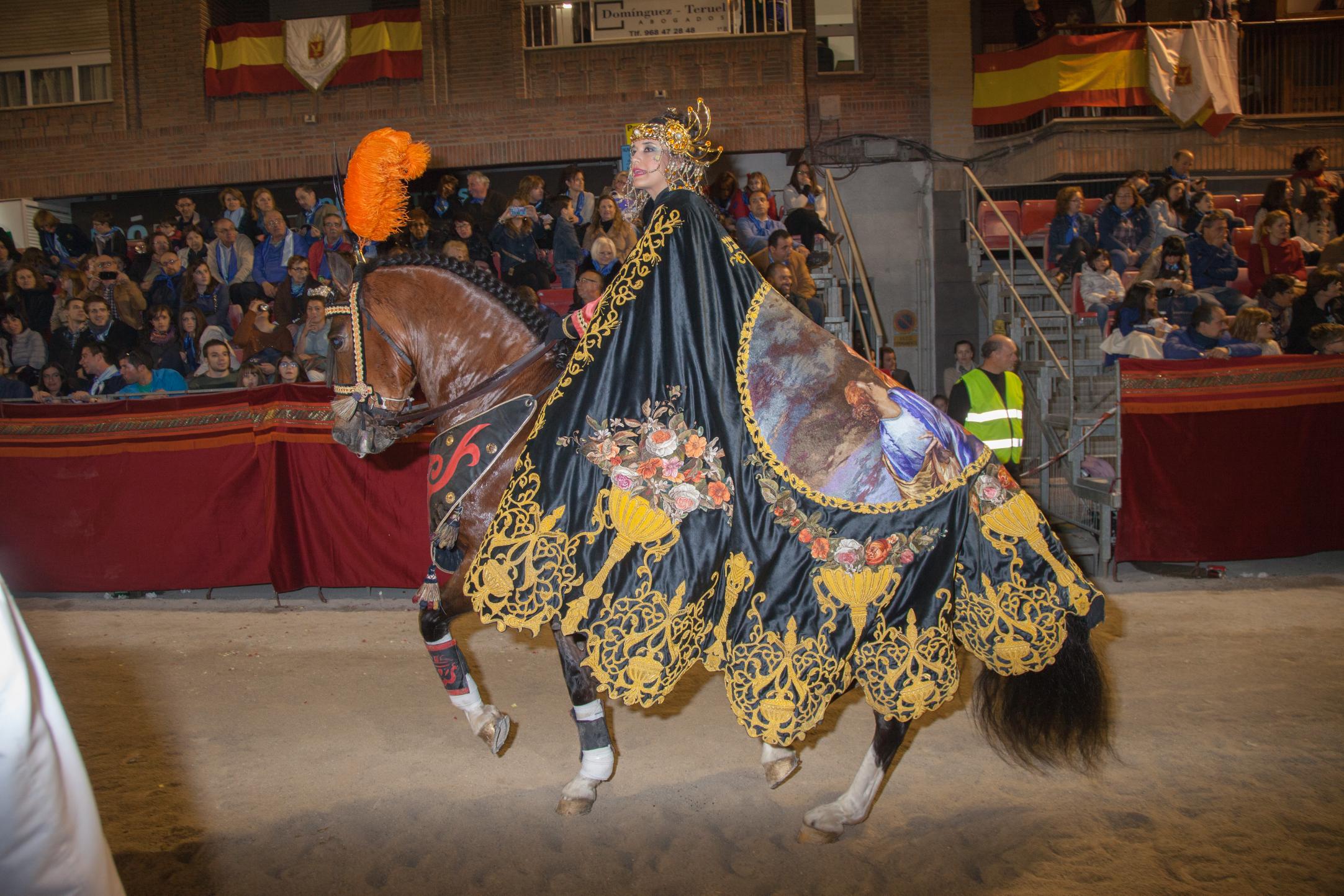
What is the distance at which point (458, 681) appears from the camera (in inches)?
148

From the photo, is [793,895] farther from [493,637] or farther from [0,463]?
[0,463]

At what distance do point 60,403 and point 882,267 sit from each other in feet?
36.4

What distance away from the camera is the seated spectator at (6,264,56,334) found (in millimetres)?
10273

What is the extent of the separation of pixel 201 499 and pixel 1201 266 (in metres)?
10.6

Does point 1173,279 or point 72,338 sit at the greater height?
point 1173,279

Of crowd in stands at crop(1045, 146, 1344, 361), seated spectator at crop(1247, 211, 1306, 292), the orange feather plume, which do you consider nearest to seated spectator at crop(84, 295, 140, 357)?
the orange feather plume

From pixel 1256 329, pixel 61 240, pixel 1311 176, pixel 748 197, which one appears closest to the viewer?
pixel 1256 329

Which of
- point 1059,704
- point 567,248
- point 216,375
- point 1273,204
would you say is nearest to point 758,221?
point 567,248

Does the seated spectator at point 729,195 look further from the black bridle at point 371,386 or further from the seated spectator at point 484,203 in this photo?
the black bridle at point 371,386

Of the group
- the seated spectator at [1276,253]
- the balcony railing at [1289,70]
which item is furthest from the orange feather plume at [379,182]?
the balcony railing at [1289,70]

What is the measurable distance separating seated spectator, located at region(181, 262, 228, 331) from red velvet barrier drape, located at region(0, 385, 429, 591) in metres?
3.01

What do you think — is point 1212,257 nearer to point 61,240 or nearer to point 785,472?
point 785,472

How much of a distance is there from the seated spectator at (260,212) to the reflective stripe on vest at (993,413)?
8.44 meters

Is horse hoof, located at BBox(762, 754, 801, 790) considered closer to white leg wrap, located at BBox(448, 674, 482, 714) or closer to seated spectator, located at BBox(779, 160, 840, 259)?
white leg wrap, located at BBox(448, 674, 482, 714)
